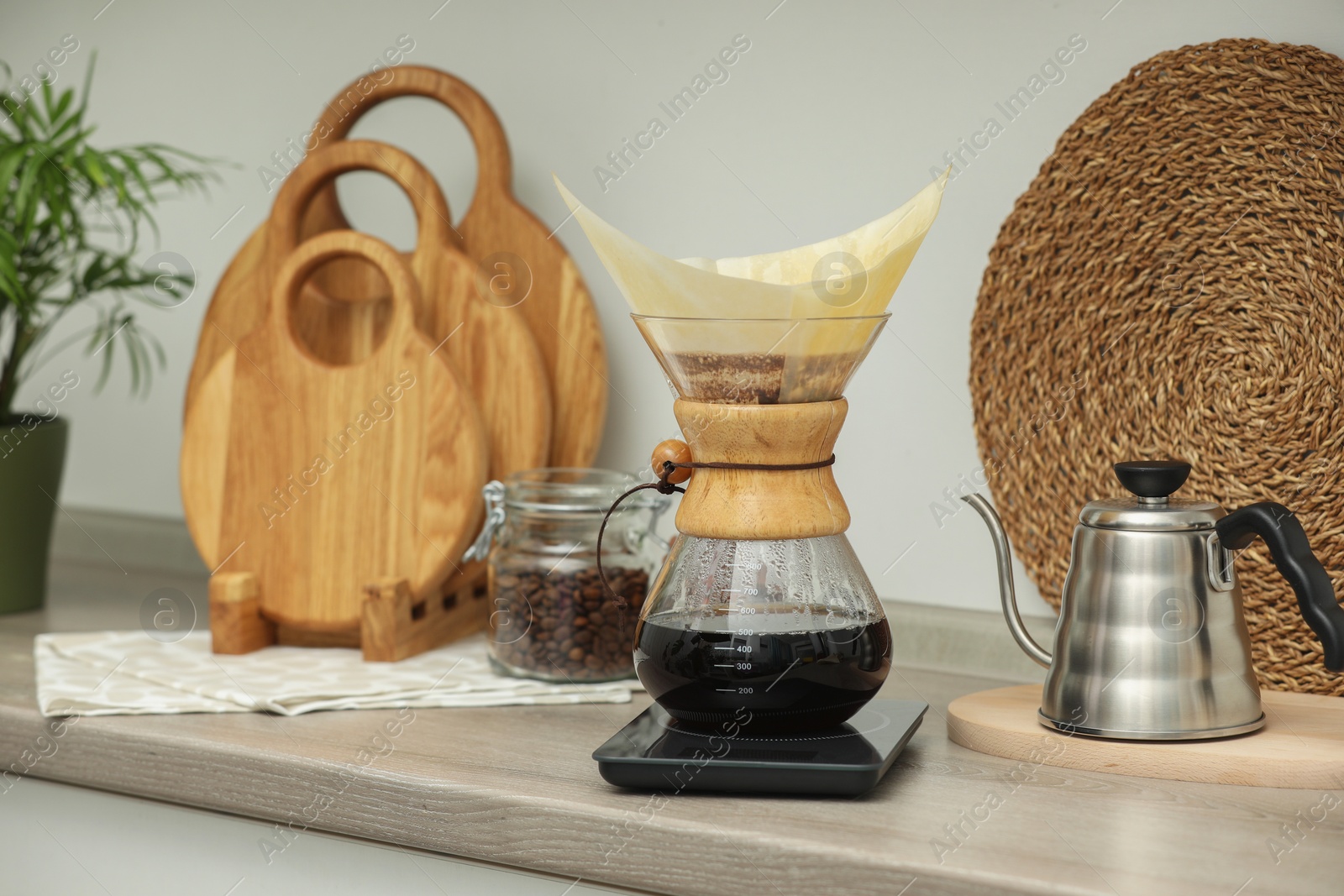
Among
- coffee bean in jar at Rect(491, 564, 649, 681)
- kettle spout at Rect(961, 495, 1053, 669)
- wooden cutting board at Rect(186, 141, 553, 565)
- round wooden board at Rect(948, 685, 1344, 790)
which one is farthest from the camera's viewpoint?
wooden cutting board at Rect(186, 141, 553, 565)

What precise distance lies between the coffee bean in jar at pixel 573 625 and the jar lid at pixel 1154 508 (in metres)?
0.37

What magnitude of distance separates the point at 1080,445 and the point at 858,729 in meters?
0.32

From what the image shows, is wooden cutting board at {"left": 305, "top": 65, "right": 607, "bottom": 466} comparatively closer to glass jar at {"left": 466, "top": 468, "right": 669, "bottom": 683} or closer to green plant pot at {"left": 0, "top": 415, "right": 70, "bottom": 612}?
glass jar at {"left": 466, "top": 468, "right": 669, "bottom": 683}

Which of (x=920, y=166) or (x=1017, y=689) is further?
(x=920, y=166)

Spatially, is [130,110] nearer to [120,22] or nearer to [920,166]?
[120,22]

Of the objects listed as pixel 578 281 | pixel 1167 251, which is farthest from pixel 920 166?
pixel 578 281

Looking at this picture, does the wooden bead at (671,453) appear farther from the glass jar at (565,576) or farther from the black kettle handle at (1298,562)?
the black kettle handle at (1298,562)

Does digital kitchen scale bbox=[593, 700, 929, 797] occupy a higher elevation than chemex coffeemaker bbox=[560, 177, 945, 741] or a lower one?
lower

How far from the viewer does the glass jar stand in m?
0.96

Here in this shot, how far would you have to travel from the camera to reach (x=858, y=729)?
78 cm

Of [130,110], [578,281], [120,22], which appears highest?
[120,22]

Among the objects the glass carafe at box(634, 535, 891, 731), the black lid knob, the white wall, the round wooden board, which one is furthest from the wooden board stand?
the black lid knob

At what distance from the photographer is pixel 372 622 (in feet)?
3.38

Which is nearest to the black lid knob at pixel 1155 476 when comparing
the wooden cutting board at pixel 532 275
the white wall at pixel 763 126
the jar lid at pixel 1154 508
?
the jar lid at pixel 1154 508
